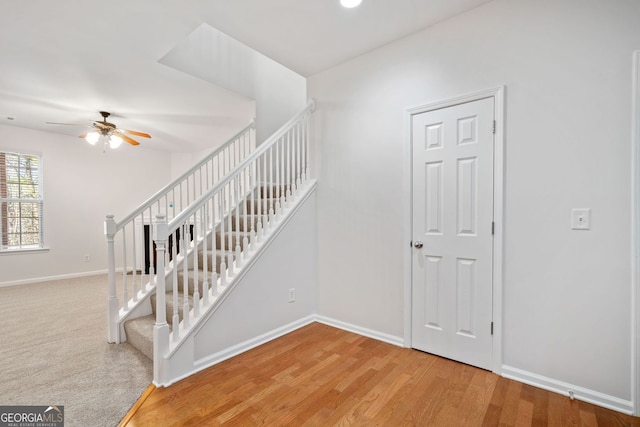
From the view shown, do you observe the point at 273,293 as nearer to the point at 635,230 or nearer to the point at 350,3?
the point at 350,3

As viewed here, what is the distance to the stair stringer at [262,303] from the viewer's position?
81.8 inches

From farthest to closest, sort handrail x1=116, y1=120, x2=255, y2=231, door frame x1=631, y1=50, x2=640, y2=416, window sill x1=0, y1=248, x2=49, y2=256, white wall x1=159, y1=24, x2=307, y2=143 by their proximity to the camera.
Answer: window sill x1=0, y1=248, x2=49, y2=256 → white wall x1=159, y1=24, x2=307, y2=143 → handrail x1=116, y1=120, x2=255, y2=231 → door frame x1=631, y1=50, x2=640, y2=416

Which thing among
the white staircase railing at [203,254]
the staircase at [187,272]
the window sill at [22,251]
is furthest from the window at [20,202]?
the white staircase railing at [203,254]

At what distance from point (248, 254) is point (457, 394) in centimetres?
185

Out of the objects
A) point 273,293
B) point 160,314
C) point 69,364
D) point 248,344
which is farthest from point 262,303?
point 69,364

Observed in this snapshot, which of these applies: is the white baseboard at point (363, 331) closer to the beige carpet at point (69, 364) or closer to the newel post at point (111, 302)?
the beige carpet at point (69, 364)

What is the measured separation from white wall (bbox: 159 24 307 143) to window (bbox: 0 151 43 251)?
4049 mm

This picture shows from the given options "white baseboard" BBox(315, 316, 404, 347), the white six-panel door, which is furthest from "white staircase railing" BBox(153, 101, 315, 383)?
the white six-panel door

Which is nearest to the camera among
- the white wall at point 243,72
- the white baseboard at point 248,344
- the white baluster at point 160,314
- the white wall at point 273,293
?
the white baluster at point 160,314

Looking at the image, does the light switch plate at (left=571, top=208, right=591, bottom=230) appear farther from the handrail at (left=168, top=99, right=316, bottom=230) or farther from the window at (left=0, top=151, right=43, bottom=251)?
the window at (left=0, top=151, right=43, bottom=251)

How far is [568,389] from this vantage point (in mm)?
1820

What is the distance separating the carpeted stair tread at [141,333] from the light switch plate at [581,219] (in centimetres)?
315

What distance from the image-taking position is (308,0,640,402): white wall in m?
1.69

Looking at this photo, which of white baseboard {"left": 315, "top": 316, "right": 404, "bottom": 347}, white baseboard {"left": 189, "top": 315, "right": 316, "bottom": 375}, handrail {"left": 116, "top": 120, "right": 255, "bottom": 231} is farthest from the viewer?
handrail {"left": 116, "top": 120, "right": 255, "bottom": 231}
